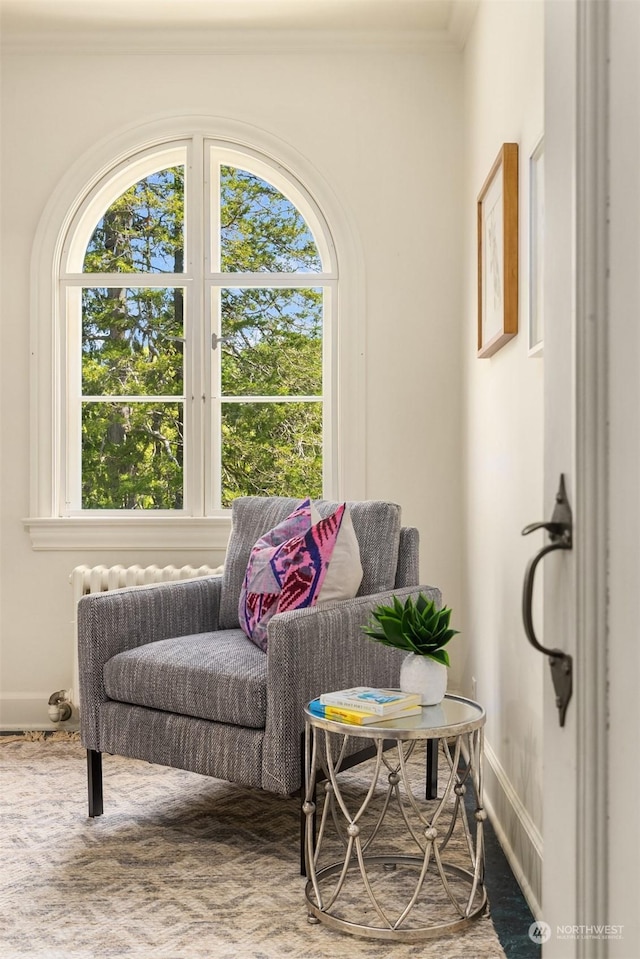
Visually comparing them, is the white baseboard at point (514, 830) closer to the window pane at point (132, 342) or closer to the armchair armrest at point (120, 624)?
the armchair armrest at point (120, 624)

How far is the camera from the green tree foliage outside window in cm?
365

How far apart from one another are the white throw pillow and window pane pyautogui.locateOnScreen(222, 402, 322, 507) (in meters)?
1.09

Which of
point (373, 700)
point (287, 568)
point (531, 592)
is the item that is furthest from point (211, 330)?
point (531, 592)

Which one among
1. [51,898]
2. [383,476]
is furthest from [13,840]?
[383,476]

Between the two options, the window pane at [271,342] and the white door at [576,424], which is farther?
the window pane at [271,342]

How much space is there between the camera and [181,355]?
366 cm

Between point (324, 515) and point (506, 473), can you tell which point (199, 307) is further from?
point (506, 473)

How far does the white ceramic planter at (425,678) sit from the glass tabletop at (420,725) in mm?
30

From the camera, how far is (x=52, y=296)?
11.7ft

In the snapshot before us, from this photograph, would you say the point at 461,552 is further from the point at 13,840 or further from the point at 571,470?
the point at 571,470

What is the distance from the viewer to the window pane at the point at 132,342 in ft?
12.0

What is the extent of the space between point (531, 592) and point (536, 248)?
1381 millimetres

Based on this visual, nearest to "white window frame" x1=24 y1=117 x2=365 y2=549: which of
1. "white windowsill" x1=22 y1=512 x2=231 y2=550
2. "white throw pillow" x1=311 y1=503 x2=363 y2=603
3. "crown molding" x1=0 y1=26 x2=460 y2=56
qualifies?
"white windowsill" x1=22 y1=512 x2=231 y2=550

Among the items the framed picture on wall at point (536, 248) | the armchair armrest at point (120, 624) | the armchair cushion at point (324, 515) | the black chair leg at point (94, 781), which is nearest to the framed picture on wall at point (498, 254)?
the framed picture on wall at point (536, 248)
